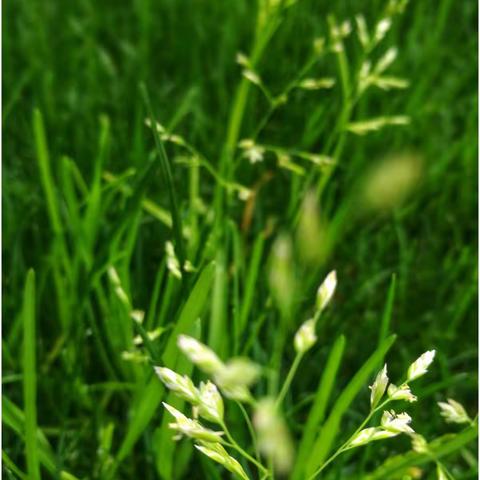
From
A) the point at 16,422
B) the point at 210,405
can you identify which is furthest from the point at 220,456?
the point at 16,422

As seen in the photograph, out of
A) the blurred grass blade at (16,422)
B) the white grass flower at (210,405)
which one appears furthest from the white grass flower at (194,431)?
the blurred grass blade at (16,422)

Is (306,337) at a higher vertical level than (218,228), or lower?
higher

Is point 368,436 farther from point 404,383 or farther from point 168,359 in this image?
point 168,359

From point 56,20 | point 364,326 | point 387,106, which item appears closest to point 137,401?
point 364,326

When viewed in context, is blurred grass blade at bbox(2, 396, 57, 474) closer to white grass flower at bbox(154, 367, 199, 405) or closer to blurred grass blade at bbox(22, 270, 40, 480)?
blurred grass blade at bbox(22, 270, 40, 480)

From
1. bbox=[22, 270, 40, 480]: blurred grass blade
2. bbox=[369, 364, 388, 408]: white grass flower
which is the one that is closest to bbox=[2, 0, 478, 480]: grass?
bbox=[22, 270, 40, 480]: blurred grass blade

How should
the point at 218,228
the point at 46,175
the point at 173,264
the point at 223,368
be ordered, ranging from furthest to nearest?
the point at 46,175
the point at 218,228
the point at 173,264
the point at 223,368
